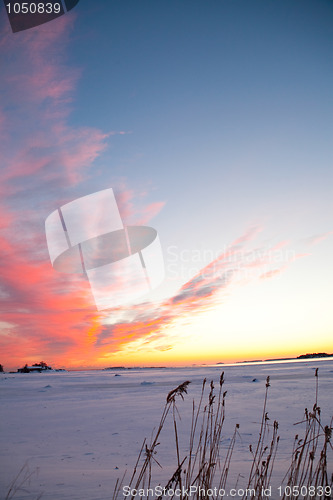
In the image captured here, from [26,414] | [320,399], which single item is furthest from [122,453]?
[320,399]

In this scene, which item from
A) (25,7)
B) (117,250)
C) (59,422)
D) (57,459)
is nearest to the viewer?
(57,459)

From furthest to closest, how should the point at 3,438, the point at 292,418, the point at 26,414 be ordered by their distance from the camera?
the point at 26,414
the point at 292,418
the point at 3,438

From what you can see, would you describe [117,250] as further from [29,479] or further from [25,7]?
[29,479]

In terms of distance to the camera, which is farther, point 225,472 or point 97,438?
point 97,438

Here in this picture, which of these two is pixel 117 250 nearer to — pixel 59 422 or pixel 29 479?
pixel 59 422

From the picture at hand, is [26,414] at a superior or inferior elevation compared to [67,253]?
inferior

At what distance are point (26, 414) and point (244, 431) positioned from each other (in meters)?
6.15

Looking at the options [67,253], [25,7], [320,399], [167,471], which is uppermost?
[25,7]

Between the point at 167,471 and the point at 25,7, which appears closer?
the point at 167,471

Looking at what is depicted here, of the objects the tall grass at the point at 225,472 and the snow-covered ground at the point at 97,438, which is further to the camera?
the snow-covered ground at the point at 97,438

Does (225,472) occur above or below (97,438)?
above

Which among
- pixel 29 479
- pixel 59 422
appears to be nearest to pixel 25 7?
pixel 29 479

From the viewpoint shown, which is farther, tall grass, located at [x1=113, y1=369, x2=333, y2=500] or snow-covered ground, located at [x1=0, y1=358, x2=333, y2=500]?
snow-covered ground, located at [x1=0, y1=358, x2=333, y2=500]

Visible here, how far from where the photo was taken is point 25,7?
634cm
